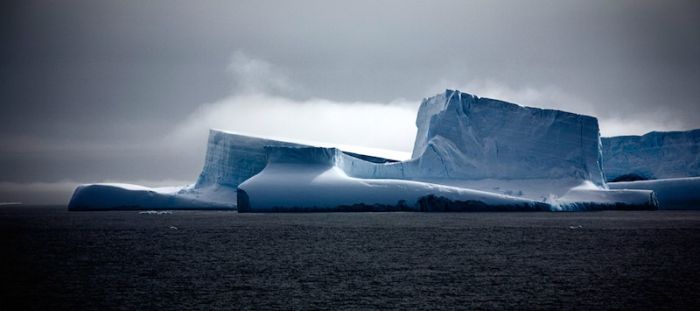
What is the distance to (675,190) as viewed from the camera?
27047 millimetres

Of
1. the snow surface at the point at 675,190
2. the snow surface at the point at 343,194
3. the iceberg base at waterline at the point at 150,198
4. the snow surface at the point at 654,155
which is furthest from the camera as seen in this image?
the snow surface at the point at 654,155

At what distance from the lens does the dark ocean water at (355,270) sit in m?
6.69

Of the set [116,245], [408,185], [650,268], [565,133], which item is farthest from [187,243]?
[565,133]

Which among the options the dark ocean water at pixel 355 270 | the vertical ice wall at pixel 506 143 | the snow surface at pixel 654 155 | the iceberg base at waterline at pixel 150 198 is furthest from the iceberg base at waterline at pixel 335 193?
the snow surface at pixel 654 155

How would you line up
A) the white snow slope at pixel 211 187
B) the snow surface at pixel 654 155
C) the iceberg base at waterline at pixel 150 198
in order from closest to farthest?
the white snow slope at pixel 211 187 < the iceberg base at waterline at pixel 150 198 < the snow surface at pixel 654 155

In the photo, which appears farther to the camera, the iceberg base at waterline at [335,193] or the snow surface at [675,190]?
the snow surface at [675,190]

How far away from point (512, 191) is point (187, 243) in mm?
13062

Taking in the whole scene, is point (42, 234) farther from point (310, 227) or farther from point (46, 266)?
point (46, 266)

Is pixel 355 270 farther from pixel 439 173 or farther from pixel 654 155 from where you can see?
pixel 654 155

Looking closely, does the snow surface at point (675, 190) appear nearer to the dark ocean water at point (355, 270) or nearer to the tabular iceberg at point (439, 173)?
the tabular iceberg at point (439, 173)

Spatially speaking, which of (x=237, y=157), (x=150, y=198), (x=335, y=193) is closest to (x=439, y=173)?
(x=335, y=193)

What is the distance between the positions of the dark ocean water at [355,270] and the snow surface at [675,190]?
13109 mm

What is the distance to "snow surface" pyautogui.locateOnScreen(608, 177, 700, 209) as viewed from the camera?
87.8ft

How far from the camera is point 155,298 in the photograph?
22.4 ft
